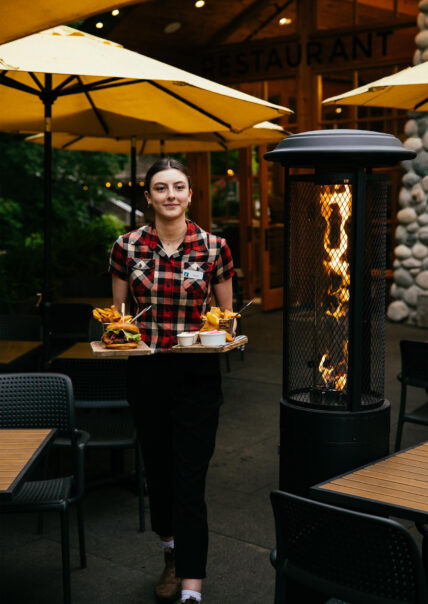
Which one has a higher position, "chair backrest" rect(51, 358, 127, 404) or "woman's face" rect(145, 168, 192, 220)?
"woman's face" rect(145, 168, 192, 220)

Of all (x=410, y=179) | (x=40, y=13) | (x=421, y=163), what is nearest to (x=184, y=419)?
(x=40, y=13)

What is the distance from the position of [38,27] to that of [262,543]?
2666mm

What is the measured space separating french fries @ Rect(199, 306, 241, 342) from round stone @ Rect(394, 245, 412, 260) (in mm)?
7797

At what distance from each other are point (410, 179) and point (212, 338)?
8.08m

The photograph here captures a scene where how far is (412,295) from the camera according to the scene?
10672 mm

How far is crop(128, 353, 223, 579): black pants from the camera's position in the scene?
3303mm

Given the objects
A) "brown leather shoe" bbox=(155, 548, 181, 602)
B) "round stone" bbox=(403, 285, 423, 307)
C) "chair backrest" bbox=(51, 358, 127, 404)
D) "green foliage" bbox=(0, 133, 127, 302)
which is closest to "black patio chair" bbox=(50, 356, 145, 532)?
"chair backrest" bbox=(51, 358, 127, 404)

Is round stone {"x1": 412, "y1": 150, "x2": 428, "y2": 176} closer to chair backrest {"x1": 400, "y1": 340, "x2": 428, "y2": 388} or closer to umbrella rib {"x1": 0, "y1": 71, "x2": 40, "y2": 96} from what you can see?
chair backrest {"x1": 400, "y1": 340, "x2": 428, "y2": 388}

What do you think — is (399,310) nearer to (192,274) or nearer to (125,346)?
(192,274)

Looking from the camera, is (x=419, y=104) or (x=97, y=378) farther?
(x=419, y=104)

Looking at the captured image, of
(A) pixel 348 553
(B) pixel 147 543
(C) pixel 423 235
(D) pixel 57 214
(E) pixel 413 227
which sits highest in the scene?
(D) pixel 57 214

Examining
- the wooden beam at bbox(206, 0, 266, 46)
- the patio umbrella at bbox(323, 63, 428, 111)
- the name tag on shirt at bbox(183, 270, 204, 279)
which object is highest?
the wooden beam at bbox(206, 0, 266, 46)

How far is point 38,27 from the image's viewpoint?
9.27 feet

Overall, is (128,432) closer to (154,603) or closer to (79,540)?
(79,540)
